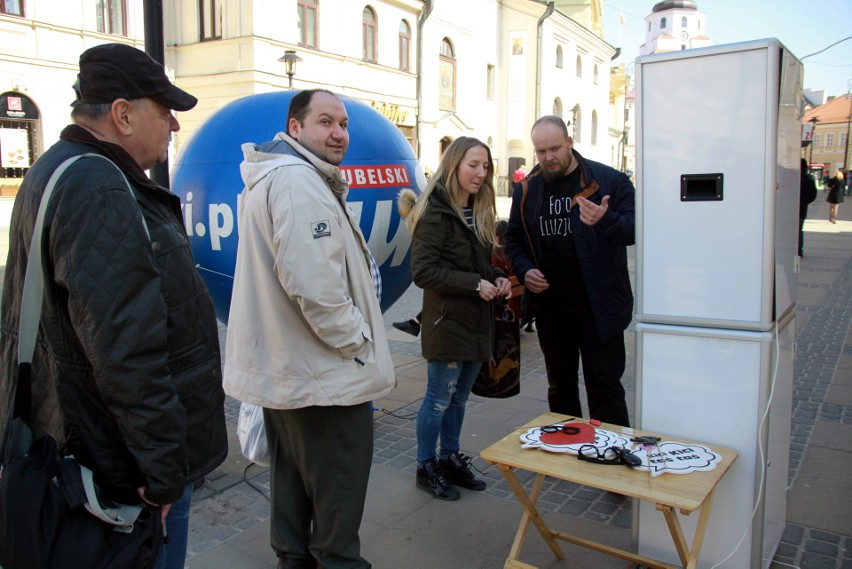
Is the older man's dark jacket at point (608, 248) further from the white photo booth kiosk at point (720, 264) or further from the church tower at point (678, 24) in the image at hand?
the church tower at point (678, 24)

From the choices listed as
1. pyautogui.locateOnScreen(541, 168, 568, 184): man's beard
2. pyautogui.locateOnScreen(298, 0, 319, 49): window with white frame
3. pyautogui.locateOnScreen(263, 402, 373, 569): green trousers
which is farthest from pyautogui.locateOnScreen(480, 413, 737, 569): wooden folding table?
pyautogui.locateOnScreen(298, 0, 319, 49): window with white frame

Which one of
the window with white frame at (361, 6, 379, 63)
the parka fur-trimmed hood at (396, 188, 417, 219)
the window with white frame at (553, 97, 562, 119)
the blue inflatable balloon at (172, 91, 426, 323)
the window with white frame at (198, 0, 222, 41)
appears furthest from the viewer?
the window with white frame at (553, 97, 562, 119)

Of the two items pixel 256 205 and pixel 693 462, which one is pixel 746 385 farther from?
pixel 256 205

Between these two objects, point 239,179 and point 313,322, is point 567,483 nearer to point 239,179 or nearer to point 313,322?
point 313,322

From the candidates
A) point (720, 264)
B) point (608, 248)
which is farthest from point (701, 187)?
point (608, 248)

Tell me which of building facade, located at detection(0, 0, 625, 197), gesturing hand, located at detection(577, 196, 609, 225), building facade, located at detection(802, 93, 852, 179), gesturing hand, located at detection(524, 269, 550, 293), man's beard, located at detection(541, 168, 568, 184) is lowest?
gesturing hand, located at detection(524, 269, 550, 293)

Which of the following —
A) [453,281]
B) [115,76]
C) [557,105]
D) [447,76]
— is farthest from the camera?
[557,105]

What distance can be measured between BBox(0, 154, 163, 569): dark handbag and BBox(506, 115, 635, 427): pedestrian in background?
2484mm

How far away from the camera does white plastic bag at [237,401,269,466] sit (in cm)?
309

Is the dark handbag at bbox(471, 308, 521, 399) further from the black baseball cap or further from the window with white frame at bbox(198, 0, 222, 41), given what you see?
the window with white frame at bbox(198, 0, 222, 41)

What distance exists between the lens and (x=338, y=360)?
2557 mm

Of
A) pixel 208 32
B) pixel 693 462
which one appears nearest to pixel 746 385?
pixel 693 462

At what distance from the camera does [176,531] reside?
234cm

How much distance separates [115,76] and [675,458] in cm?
230
